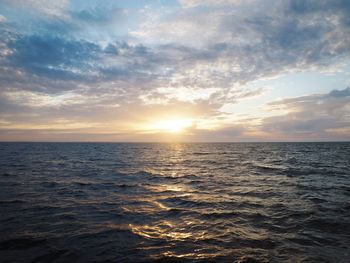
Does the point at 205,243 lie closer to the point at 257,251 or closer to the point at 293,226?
the point at 257,251

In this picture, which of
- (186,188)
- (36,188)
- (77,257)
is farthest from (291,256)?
(36,188)

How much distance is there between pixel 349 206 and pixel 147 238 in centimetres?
1269

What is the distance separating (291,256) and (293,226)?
350 cm

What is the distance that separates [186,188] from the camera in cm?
2159

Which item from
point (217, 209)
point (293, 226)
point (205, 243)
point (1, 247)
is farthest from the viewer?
point (217, 209)

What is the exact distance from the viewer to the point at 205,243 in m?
9.57

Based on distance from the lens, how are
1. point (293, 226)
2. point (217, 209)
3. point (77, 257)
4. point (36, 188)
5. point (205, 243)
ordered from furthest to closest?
point (36, 188) < point (217, 209) < point (293, 226) < point (205, 243) < point (77, 257)

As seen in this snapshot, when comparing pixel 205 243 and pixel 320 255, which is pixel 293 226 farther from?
pixel 205 243

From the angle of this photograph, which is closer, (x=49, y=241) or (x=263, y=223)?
(x=49, y=241)

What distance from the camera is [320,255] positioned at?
8.44m

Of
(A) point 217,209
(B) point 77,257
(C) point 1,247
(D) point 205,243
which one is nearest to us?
(B) point 77,257

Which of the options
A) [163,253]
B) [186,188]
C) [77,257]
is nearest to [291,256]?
[163,253]

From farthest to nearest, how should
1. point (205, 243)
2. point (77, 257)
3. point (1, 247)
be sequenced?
point (205, 243)
point (1, 247)
point (77, 257)

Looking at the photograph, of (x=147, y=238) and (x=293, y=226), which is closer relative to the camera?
(x=147, y=238)
